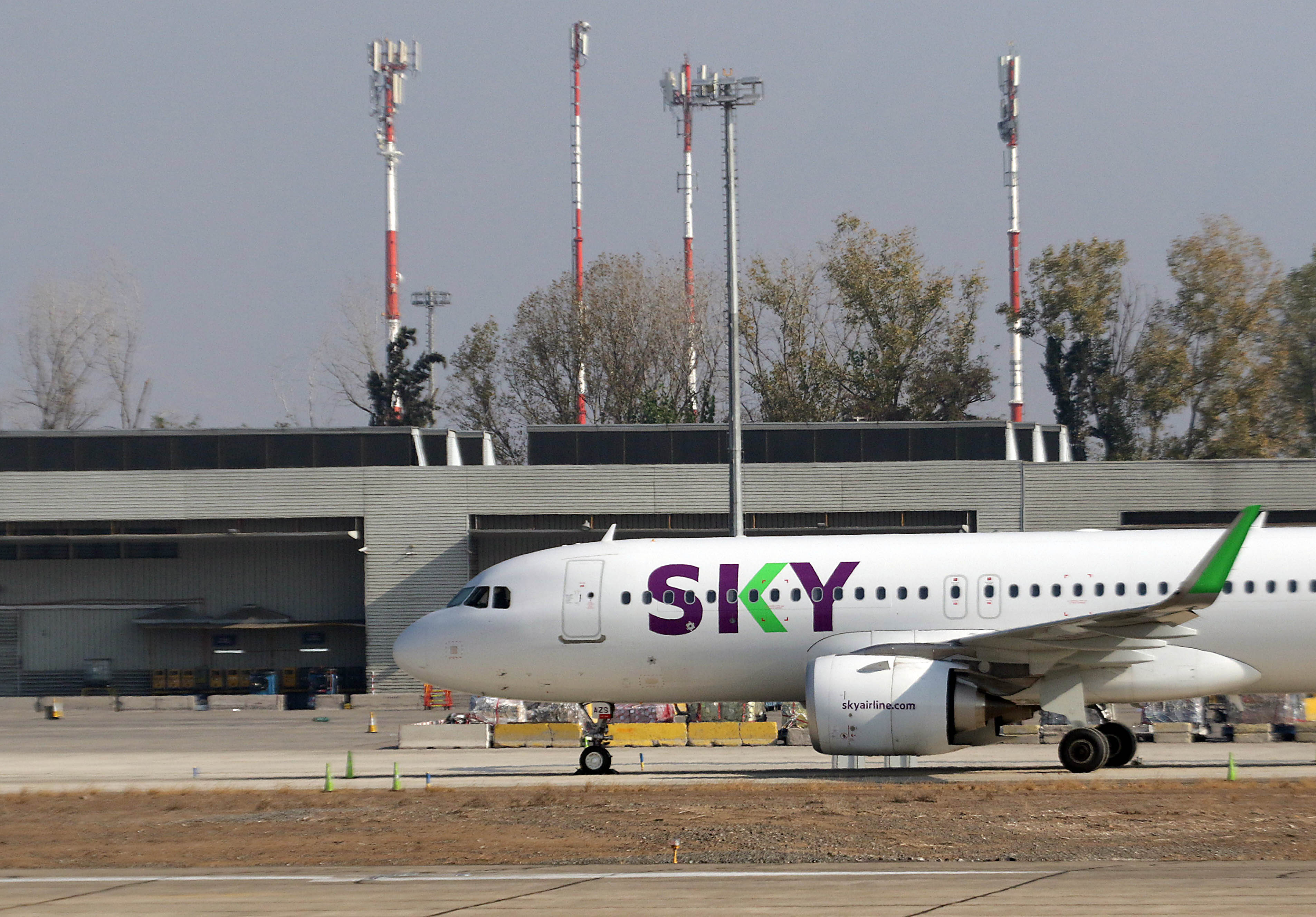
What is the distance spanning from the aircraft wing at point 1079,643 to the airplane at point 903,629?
0.03 metres

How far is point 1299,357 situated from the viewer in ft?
200

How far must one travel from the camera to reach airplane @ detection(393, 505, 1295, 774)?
18.8 metres

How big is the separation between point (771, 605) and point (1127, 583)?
16.1 ft

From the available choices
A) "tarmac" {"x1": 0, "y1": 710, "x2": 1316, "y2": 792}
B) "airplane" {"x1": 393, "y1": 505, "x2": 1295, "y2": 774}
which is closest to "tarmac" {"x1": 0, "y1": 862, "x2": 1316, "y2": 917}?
"airplane" {"x1": 393, "y1": 505, "x2": 1295, "y2": 774}

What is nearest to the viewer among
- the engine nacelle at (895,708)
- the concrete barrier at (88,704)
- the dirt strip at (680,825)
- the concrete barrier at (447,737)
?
the dirt strip at (680,825)

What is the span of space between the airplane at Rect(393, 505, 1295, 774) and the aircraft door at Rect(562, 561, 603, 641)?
1.1 inches

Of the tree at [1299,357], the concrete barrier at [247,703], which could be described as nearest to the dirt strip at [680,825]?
the concrete barrier at [247,703]

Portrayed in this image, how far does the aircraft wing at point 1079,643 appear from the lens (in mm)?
17938

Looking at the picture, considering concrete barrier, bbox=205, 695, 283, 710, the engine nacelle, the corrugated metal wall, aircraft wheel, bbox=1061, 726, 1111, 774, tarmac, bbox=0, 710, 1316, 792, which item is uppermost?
the corrugated metal wall

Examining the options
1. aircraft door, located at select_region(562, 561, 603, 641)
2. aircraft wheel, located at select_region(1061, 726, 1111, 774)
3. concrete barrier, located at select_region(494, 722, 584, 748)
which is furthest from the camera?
concrete barrier, located at select_region(494, 722, 584, 748)

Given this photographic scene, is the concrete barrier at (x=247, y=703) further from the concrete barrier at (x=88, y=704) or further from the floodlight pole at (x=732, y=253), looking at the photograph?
the floodlight pole at (x=732, y=253)

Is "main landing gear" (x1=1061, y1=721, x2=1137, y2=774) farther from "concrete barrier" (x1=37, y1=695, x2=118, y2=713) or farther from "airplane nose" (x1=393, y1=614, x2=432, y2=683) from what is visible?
"concrete barrier" (x1=37, y1=695, x2=118, y2=713)

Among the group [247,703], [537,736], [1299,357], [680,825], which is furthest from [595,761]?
[1299,357]

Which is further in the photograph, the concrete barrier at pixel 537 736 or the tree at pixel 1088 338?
the tree at pixel 1088 338
